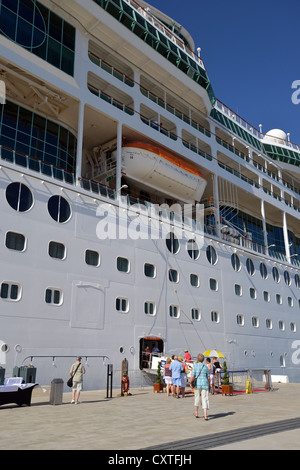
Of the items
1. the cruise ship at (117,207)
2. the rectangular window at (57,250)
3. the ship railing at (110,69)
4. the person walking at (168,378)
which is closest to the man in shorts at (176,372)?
the person walking at (168,378)

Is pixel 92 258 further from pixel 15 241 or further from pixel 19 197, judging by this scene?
pixel 19 197

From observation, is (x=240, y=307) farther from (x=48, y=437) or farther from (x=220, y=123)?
(x=48, y=437)

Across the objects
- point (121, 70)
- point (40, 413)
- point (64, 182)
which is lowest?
point (40, 413)

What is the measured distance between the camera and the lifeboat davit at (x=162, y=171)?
22.3 metres

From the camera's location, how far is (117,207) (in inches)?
774

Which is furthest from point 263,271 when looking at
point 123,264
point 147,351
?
point 123,264

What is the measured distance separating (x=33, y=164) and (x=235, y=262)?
1521cm

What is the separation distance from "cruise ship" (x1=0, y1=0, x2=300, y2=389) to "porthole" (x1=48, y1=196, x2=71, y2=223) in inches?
2.2

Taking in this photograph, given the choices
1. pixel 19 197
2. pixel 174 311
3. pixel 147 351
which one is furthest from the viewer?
pixel 174 311

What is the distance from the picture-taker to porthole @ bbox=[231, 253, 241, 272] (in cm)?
2644

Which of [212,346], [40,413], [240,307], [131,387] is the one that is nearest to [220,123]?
[240,307]

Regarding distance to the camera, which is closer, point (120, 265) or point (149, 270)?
point (120, 265)
